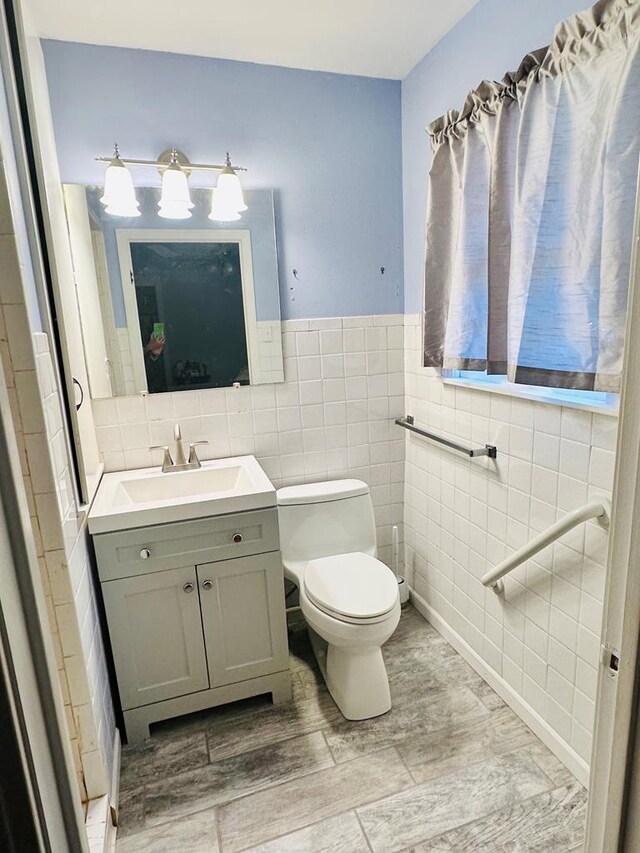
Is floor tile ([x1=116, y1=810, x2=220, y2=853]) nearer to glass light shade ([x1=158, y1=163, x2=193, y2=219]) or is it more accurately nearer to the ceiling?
glass light shade ([x1=158, y1=163, x2=193, y2=219])

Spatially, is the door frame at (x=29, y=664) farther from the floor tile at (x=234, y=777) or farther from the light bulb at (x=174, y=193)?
the light bulb at (x=174, y=193)

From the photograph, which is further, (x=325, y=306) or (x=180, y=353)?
(x=325, y=306)

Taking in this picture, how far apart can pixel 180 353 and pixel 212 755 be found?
4.90 feet

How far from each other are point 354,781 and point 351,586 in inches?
23.8

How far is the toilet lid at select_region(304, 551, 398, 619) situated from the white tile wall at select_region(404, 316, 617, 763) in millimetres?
394

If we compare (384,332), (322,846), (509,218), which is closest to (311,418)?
(384,332)

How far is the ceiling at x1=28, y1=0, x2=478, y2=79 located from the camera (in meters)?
1.60

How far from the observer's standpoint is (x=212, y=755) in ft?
5.56

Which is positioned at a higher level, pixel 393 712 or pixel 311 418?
pixel 311 418

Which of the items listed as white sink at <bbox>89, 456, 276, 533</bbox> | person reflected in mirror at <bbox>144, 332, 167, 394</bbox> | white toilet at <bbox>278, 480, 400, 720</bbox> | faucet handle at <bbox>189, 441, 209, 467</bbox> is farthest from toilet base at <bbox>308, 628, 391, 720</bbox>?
person reflected in mirror at <bbox>144, 332, 167, 394</bbox>

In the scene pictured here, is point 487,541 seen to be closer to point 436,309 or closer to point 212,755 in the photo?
point 436,309

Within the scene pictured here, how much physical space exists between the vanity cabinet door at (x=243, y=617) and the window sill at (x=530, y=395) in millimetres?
973

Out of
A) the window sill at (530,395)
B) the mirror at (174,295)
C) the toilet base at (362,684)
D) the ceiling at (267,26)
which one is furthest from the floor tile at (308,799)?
the ceiling at (267,26)

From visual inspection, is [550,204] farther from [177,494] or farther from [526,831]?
[526,831]
